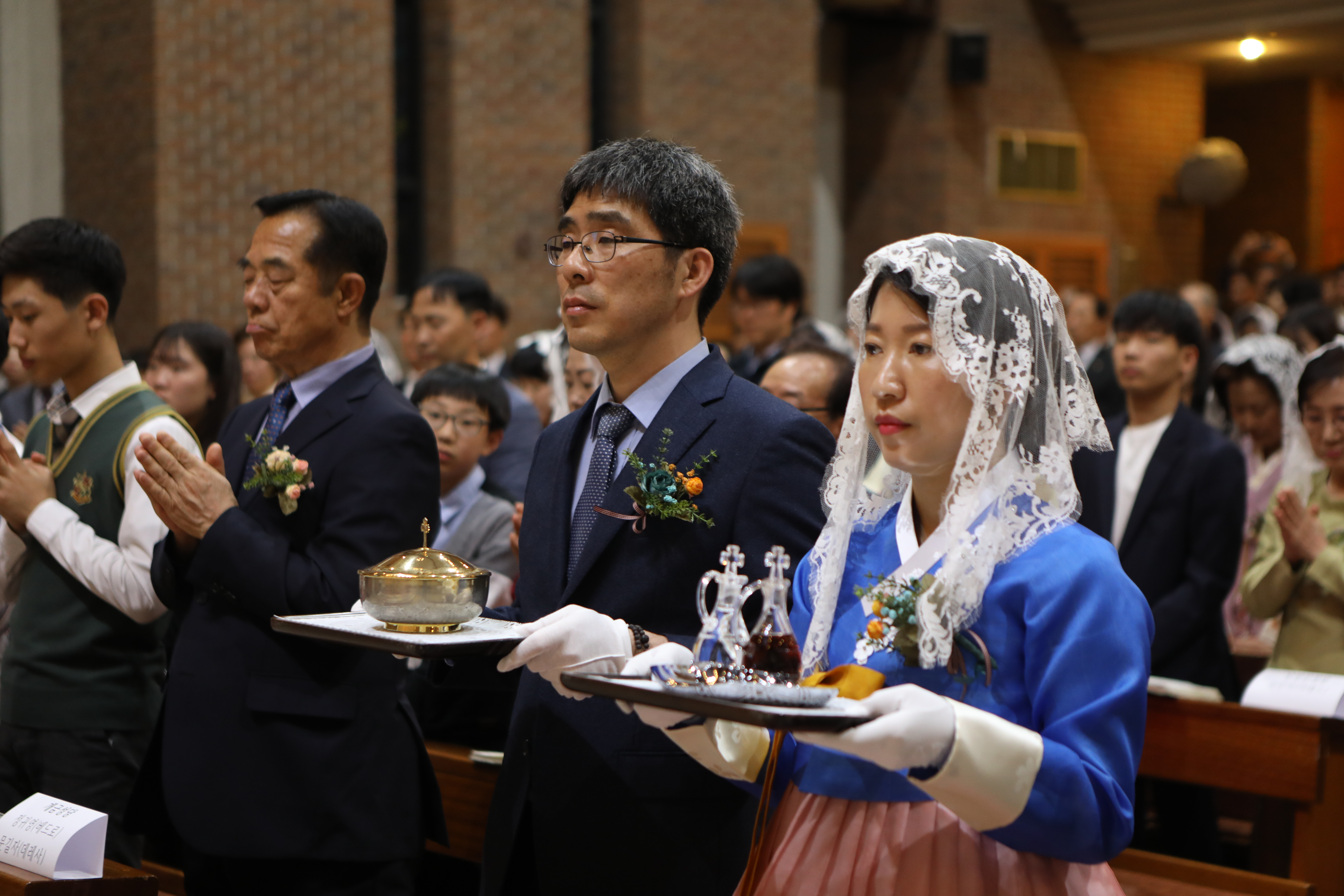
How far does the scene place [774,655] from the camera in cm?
161

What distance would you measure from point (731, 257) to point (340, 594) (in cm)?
92

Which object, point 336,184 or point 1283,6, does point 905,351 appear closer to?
point 336,184

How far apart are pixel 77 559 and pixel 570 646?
151cm

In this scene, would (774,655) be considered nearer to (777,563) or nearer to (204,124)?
(777,563)

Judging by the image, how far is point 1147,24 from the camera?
12.1m

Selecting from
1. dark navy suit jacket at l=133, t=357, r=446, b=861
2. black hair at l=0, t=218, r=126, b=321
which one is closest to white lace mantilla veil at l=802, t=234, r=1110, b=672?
dark navy suit jacket at l=133, t=357, r=446, b=861

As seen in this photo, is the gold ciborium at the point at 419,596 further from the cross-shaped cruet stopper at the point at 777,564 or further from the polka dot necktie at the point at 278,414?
the polka dot necktie at the point at 278,414

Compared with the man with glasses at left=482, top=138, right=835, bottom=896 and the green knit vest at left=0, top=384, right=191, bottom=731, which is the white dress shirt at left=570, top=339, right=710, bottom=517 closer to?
the man with glasses at left=482, top=138, right=835, bottom=896

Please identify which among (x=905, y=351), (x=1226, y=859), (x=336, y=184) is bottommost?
(x=1226, y=859)

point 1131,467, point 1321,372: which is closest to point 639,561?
point 1321,372

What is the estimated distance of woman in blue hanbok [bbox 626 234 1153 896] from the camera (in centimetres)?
161

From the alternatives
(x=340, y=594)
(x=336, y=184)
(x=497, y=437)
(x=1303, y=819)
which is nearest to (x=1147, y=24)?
(x=336, y=184)

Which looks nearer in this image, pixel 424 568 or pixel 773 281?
pixel 424 568

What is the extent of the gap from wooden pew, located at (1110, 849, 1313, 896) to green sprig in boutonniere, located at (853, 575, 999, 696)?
1434 millimetres
